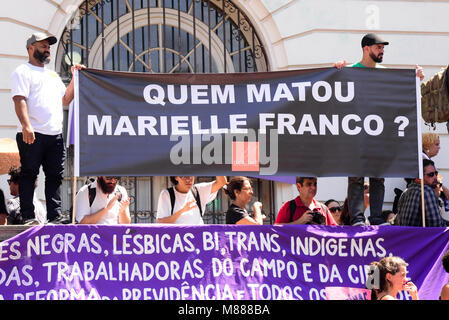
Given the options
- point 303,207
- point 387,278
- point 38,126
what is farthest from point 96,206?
point 387,278

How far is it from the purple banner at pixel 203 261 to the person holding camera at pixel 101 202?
607 millimetres

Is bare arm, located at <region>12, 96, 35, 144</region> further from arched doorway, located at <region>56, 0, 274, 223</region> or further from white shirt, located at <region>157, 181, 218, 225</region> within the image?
arched doorway, located at <region>56, 0, 274, 223</region>

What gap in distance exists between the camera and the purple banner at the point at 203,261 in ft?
24.1

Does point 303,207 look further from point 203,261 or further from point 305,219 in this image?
point 203,261

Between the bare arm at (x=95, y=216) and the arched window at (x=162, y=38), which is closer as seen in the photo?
the bare arm at (x=95, y=216)

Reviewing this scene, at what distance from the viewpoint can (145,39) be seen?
39.5 feet

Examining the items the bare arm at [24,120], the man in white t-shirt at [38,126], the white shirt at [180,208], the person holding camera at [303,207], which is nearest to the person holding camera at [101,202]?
the man in white t-shirt at [38,126]

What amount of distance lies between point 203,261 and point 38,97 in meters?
2.18

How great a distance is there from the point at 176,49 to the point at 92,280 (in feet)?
17.6

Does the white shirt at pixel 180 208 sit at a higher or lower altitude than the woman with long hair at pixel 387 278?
higher

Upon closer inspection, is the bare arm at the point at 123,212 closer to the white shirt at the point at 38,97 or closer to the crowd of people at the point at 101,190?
the crowd of people at the point at 101,190

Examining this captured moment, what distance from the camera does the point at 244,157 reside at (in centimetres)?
789

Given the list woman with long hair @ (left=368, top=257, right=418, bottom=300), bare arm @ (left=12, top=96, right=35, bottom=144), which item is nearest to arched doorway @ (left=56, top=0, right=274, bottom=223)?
bare arm @ (left=12, top=96, right=35, bottom=144)

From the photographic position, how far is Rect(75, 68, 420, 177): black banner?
7828 mm
